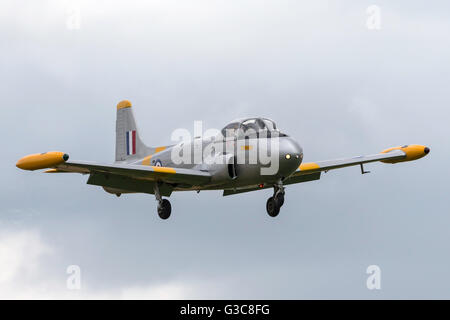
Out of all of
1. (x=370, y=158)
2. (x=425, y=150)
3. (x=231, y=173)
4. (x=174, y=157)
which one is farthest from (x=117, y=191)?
(x=425, y=150)

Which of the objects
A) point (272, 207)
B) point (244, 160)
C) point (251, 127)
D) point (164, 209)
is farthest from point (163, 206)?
point (251, 127)

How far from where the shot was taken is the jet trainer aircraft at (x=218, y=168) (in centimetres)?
3378

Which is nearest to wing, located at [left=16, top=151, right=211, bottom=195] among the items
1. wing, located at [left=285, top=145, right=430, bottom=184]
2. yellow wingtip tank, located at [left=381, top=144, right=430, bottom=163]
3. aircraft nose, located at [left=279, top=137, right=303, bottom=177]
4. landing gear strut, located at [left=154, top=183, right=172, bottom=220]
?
landing gear strut, located at [left=154, top=183, right=172, bottom=220]

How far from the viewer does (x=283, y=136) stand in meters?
34.3

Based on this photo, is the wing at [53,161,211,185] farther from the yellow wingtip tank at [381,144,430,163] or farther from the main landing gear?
the yellow wingtip tank at [381,144,430,163]

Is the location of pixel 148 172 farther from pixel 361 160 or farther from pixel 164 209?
pixel 361 160

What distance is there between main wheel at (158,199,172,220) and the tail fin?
15.9ft

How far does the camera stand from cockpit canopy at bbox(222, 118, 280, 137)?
34.8 meters

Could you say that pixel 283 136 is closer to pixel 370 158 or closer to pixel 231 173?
pixel 231 173

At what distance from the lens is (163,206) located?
3712 cm

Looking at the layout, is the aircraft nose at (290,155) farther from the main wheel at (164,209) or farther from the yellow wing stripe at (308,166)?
the main wheel at (164,209)

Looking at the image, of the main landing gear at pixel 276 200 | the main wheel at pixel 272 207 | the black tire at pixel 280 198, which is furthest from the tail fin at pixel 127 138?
the black tire at pixel 280 198

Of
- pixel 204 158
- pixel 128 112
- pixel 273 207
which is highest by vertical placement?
pixel 128 112

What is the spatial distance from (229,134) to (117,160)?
9622 millimetres
